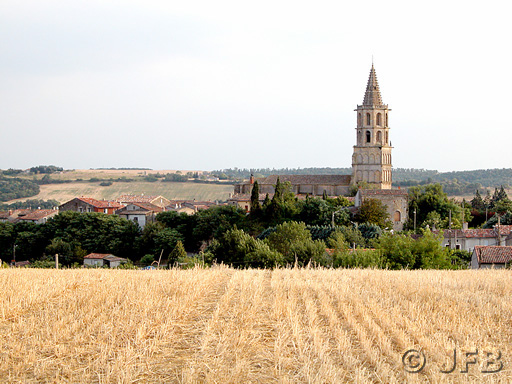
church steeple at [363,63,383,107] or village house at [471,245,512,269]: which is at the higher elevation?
church steeple at [363,63,383,107]

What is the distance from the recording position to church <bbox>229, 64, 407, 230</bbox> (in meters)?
92.2

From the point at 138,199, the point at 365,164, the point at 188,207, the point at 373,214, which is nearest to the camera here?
the point at 373,214

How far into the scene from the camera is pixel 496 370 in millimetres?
7688

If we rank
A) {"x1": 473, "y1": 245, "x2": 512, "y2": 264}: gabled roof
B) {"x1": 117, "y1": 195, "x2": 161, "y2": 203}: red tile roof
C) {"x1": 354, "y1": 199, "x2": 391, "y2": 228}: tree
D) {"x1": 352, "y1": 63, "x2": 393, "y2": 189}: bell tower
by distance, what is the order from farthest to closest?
{"x1": 352, "y1": 63, "x2": 393, "y2": 189}: bell tower
{"x1": 117, "y1": 195, "x2": 161, "y2": 203}: red tile roof
{"x1": 354, "y1": 199, "x2": 391, "y2": 228}: tree
{"x1": 473, "y1": 245, "x2": 512, "y2": 264}: gabled roof

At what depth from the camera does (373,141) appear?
3839 inches

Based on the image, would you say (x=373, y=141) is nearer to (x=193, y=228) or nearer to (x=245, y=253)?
(x=193, y=228)

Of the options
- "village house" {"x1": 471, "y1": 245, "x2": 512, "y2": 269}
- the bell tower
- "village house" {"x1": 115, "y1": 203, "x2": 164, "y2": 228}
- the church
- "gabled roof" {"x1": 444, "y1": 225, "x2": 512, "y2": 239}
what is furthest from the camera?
the bell tower

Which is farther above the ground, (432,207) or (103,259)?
(432,207)

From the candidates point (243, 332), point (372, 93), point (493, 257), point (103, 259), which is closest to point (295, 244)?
point (493, 257)

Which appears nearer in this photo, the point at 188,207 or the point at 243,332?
the point at 243,332

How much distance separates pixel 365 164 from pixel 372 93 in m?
11.6

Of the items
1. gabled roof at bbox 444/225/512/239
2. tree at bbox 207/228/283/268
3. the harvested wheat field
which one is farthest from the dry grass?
the harvested wheat field

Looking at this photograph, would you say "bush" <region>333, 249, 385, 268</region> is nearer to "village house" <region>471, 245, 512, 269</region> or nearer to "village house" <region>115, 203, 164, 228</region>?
"village house" <region>471, 245, 512, 269</region>

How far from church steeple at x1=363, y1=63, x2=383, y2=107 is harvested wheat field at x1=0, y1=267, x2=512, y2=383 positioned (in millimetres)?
86926
